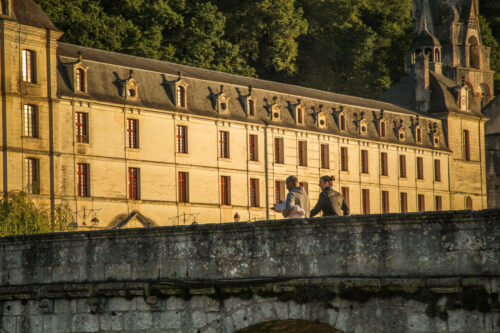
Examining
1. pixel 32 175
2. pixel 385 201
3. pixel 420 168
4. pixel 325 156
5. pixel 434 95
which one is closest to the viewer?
pixel 32 175

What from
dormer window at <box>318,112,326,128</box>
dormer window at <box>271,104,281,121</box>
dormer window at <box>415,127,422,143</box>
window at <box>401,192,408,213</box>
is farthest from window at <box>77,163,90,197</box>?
dormer window at <box>415,127,422,143</box>

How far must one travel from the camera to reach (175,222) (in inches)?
2501

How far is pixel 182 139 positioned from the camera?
65.6 metres

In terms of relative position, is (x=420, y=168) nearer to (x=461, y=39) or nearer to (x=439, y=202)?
(x=439, y=202)

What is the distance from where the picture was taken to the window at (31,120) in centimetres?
5772

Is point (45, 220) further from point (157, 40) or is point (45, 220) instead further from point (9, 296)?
point (157, 40)

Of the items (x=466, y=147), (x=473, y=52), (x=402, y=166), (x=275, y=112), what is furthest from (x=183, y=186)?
(x=473, y=52)

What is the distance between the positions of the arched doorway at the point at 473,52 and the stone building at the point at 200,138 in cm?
1125

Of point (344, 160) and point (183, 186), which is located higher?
point (344, 160)

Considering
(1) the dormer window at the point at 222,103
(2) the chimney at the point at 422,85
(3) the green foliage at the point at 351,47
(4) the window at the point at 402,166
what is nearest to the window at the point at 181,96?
(1) the dormer window at the point at 222,103

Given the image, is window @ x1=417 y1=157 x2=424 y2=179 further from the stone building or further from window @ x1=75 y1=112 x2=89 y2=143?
window @ x1=75 y1=112 x2=89 y2=143

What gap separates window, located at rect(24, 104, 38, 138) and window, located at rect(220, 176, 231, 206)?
1301cm

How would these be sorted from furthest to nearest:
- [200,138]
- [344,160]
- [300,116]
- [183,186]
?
[344,160], [300,116], [200,138], [183,186]

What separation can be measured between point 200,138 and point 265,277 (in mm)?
47325
